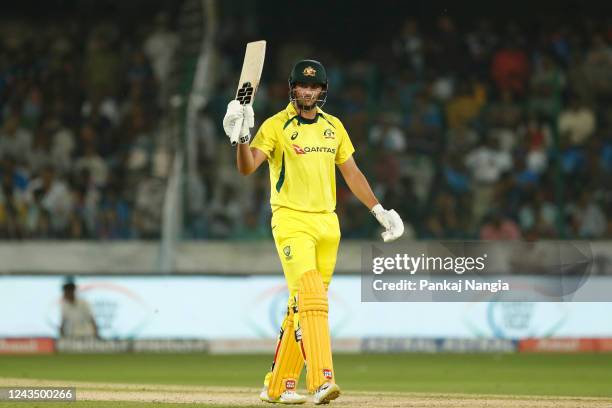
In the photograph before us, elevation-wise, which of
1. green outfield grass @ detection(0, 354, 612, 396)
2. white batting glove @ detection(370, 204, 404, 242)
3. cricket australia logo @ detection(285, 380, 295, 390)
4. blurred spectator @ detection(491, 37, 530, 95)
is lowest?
green outfield grass @ detection(0, 354, 612, 396)

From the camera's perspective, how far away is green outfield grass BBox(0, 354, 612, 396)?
1109cm

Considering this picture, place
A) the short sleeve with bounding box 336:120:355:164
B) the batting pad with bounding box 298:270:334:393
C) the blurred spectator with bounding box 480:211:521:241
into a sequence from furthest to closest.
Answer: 1. the blurred spectator with bounding box 480:211:521:241
2. the short sleeve with bounding box 336:120:355:164
3. the batting pad with bounding box 298:270:334:393

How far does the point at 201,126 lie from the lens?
17.9 meters

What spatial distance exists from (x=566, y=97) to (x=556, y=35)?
5.74 feet

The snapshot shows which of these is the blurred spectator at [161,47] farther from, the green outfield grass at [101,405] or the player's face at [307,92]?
the player's face at [307,92]

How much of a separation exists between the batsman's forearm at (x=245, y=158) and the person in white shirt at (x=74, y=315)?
8463 millimetres

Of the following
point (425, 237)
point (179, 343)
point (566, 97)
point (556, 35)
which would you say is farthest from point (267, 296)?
point (556, 35)

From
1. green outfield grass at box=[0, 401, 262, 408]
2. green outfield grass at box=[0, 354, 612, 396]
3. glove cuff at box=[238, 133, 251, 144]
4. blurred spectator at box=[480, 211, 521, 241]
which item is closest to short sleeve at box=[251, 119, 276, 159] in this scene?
glove cuff at box=[238, 133, 251, 144]

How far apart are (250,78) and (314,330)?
159 cm

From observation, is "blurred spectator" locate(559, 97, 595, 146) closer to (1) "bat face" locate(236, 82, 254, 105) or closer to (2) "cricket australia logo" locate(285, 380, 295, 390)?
(2) "cricket australia logo" locate(285, 380, 295, 390)

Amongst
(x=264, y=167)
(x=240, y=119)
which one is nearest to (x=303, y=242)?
(x=240, y=119)

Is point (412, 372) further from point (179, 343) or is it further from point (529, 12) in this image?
point (529, 12)

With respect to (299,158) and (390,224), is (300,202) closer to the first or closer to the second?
(299,158)

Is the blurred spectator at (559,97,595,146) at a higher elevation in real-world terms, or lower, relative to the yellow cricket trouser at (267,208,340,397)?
higher
